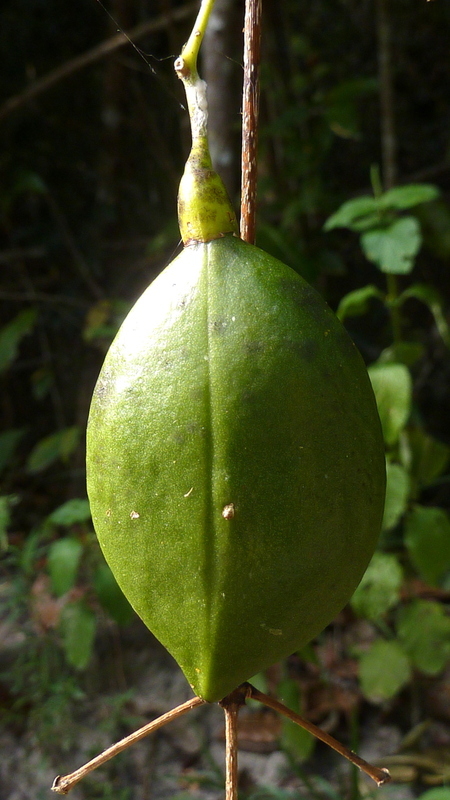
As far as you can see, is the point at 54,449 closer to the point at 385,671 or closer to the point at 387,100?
the point at 385,671

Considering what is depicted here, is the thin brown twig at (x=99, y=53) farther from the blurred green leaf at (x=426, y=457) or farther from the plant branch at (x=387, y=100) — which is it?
the blurred green leaf at (x=426, y=457)

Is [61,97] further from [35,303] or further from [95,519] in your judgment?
[95,519]

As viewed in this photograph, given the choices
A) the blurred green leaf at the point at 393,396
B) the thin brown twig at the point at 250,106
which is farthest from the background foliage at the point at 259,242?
the thin brown twig at the point at 250,106

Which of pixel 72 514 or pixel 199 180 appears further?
pixel 72 514


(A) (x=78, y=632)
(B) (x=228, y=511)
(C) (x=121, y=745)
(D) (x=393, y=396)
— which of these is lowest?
(A) (x=78, y=632)

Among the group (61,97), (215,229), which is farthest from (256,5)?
(61,97)

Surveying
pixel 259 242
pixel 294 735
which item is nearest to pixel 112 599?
pixel 294 735
